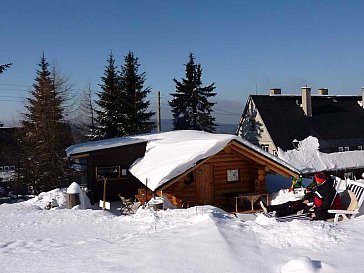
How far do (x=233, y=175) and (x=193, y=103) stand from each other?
23.4 meters

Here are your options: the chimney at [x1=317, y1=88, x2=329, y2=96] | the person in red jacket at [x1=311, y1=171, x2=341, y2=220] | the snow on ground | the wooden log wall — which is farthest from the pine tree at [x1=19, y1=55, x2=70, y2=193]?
the chimney at [x1=317, y1=88, x2=329, y2=96]

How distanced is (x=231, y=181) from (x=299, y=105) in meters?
23.9

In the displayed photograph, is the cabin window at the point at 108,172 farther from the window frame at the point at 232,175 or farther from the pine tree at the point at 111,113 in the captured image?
the pine tree at the point at 111,113

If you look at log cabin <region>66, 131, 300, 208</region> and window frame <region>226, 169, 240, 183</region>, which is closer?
log cabin <region>66, 131, 300, 208</region>

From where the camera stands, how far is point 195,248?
5.75 m

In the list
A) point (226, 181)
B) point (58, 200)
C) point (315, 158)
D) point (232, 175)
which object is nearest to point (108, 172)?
point (58, 200)

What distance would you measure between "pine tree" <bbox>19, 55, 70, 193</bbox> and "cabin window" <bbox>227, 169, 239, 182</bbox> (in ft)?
51.9

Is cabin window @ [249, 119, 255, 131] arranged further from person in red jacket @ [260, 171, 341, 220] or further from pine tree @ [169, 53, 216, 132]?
person in red jacket @ [260, 171, 341, 220]

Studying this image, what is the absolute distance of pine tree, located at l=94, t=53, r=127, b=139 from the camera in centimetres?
3362

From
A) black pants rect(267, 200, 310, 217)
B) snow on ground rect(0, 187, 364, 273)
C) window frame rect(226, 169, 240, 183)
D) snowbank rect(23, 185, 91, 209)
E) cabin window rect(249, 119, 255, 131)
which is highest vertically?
cabin window rect(249, 119, 255, 131)

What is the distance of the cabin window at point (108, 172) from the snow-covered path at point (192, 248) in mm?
11023

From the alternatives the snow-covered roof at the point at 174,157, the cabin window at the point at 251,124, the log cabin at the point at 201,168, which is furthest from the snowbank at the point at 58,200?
the cabin window at the point at 251,124

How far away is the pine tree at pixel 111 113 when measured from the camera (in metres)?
33.6

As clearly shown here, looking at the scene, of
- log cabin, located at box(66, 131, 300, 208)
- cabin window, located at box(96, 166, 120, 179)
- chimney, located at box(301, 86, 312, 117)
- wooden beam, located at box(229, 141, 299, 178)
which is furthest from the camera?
chimney, located at box(301, 86, 312, 117)
